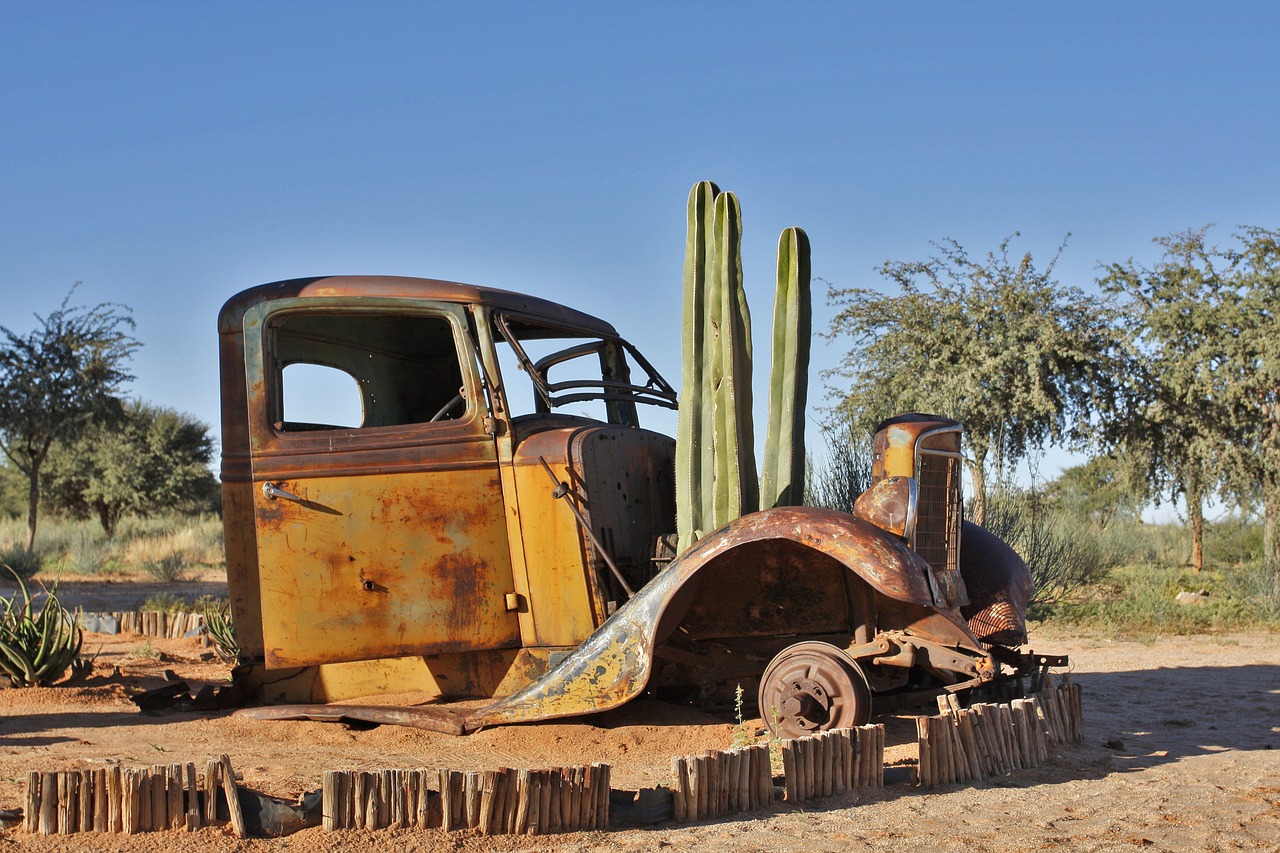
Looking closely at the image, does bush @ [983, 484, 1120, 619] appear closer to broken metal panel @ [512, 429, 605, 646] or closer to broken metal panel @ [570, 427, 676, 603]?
broken metal panel @ [570, 427, 676, 603]

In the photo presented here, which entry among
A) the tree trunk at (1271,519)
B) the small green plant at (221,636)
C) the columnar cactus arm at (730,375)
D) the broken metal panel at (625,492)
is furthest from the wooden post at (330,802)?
the tree trunk at (1271,519)

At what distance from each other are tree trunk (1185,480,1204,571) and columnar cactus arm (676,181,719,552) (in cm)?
1596

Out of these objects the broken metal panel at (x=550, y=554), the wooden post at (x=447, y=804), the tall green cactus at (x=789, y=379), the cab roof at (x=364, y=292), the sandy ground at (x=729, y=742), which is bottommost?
the sandy ground at (x=729, y=742)

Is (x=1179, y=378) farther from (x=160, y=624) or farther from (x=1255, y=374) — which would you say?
(x=160, y=624)

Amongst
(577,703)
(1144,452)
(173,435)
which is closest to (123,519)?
(173,435)

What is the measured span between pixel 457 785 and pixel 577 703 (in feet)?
3.59

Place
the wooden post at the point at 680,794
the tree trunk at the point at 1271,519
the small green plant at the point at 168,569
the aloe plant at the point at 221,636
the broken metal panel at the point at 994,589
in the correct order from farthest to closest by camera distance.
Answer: the small green plant at the point at 168,569
the tree trunk at the point at 1271,519
the aloe plant at the point at 221,636
the broken metal panel at the point at 994,589
the wooden post at the point at 680,794

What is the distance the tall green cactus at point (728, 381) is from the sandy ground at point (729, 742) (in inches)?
41.8

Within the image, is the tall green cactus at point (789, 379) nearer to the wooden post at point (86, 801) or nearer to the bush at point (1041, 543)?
the wooden post at point (86, 801)

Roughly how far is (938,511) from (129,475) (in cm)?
2860

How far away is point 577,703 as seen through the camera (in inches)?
182

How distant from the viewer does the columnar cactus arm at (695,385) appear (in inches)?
212

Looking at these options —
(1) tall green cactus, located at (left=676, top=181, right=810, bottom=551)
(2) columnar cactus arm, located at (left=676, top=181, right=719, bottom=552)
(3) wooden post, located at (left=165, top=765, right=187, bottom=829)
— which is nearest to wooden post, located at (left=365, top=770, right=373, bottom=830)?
(3) wooden post, located at (left=165, top=765, right=187, bottom=829)

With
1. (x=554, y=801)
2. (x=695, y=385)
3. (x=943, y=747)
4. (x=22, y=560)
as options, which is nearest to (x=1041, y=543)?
(x=695, y=385)
